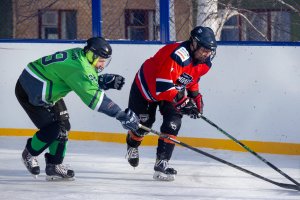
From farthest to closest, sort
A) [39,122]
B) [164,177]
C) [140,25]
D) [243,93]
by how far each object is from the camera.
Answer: [140,25], [243,93], [164,177], [39,122]

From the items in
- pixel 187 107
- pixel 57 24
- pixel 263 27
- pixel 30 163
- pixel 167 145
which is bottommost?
pixel 30 163

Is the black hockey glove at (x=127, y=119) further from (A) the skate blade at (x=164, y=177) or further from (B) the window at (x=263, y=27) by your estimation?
(B) the window at (x=263, y=27)

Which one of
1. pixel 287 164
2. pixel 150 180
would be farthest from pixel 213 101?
pixel 150 180

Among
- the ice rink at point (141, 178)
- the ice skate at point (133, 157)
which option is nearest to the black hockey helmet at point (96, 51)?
the ice rink at point (141, 178)

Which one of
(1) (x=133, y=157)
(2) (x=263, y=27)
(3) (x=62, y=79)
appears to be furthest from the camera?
→ (2) (x=263, y=27)

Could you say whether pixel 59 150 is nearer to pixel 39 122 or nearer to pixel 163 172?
pixel 39 122

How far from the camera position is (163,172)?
6.52 m

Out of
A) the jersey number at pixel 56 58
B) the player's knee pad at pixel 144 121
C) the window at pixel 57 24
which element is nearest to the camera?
the jersey number at pixel 56 58

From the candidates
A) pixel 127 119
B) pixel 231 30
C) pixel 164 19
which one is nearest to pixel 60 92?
pixel 127 119

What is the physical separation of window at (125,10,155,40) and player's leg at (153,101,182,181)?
1805mm

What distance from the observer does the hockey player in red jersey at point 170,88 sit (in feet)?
21.0

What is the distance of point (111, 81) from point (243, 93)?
1.72 m

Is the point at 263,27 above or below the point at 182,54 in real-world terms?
below

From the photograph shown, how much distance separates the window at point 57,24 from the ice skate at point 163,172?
91.5 inches
